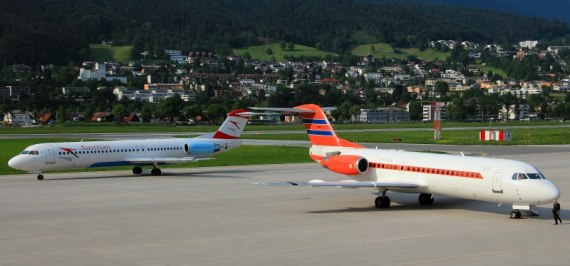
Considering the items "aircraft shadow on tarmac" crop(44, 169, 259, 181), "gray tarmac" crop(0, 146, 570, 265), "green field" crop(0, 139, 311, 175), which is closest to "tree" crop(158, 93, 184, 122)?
"green field" crop(0, 139, 311, 175)

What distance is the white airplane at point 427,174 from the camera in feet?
101

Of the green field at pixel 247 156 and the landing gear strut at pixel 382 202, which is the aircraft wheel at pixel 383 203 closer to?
the landing gear strut at pixel 382 202

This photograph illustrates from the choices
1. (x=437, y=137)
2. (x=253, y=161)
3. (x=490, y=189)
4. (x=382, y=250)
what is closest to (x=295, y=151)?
(x=253, y=161)

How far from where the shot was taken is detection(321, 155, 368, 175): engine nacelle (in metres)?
36.4

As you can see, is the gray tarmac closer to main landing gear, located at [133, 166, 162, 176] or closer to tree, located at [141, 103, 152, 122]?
main landing gear, located at [133, 166, 162, 176]

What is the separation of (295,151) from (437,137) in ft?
76.5

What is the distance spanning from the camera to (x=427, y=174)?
111ft

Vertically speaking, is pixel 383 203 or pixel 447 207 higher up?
pixel 383 203

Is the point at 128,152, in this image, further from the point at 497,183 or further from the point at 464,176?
the point at 497,183

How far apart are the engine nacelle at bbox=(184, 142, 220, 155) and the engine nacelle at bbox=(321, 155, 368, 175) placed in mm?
17030

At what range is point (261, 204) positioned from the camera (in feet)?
121

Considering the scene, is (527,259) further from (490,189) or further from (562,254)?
(490,189)

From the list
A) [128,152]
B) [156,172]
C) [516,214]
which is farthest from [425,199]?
[128,152]

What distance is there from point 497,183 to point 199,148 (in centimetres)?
2558
